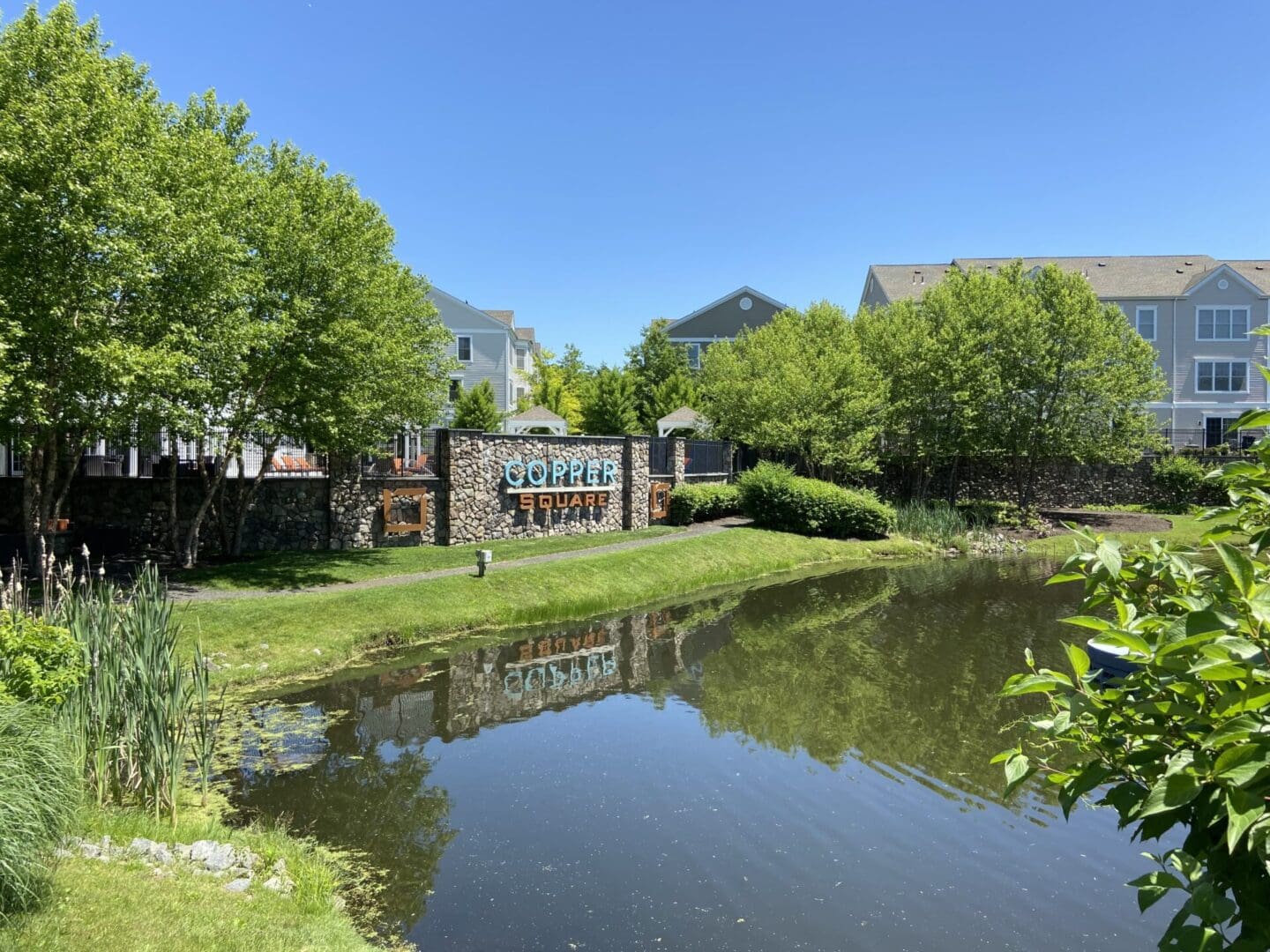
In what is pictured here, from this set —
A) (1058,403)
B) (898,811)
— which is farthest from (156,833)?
(1058,403)

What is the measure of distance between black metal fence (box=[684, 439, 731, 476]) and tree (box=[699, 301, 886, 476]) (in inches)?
37.3

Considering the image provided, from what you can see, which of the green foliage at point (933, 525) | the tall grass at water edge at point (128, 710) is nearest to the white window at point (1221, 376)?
the green foliage at point (933, 525)

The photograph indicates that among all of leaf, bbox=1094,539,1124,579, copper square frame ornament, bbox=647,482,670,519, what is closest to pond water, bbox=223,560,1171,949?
leaf, bbox=1094,539,1124,579

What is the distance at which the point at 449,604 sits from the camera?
1552 cm

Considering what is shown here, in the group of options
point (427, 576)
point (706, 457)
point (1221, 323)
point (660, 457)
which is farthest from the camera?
point (1221, 323)

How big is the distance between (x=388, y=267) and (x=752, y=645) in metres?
12.2

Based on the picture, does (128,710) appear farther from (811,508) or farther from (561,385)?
(561,385)

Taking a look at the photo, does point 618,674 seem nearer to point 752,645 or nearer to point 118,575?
point 752,645

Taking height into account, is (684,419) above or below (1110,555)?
above

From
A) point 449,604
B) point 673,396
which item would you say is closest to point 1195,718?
point 449,604

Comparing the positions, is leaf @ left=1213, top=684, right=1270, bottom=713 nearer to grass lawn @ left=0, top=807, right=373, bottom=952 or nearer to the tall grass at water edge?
grass lawn @ left=0, top=807, right=373, bottom=952

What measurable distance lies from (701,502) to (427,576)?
12.8 m

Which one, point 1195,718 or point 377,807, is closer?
point 1195,718

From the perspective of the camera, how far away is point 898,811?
7.90 metres
